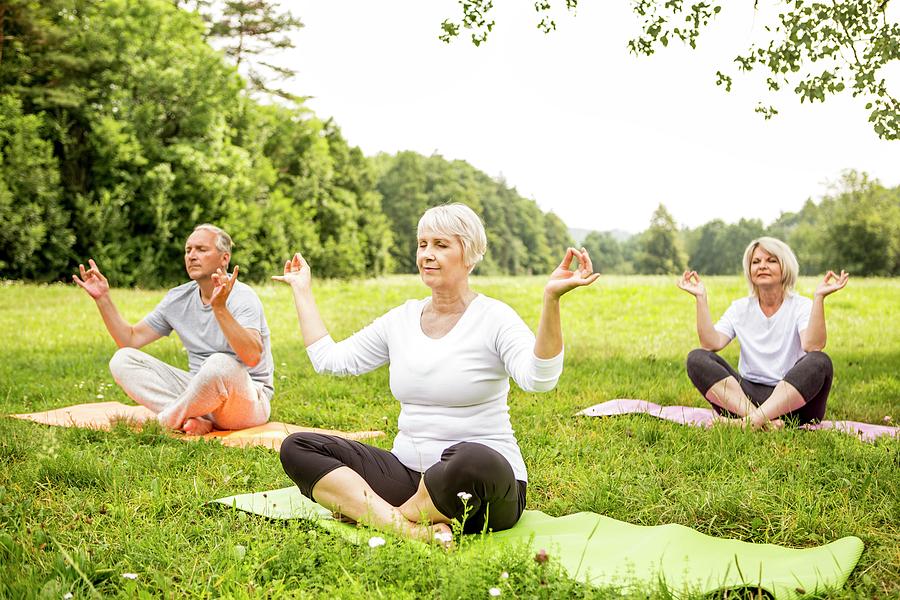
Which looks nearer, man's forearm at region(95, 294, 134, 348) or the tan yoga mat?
the tan yoga mat

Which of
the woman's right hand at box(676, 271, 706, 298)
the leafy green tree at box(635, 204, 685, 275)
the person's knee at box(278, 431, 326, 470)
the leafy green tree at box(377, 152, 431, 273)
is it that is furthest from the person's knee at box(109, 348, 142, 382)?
the leafy green tree at box(635, 204, 685, 275)

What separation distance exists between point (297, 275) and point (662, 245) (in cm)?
8162

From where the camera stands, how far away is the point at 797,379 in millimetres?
5430

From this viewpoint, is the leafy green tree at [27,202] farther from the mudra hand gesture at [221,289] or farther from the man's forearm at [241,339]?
the mudra hand gesture at [221,289]

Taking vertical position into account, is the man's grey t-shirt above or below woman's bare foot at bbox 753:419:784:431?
above

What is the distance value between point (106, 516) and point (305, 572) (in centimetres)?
122

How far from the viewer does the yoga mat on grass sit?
5429 mm

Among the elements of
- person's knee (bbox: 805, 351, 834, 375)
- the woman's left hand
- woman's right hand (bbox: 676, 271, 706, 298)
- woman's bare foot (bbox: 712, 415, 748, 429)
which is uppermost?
the woman's left hand

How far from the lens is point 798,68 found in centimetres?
734

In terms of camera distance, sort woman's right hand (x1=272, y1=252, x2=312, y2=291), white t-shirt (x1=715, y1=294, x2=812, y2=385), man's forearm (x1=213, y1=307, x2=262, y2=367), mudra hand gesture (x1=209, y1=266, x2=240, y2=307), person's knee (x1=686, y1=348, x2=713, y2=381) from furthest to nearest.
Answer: person's knee (x1=686, y1=348, x2=713, y2=381), white t-shirt (x1=715, y1=294, x2=812, y2=385), man's forearm (x1=213, y1=307, x2=262, y2=367), mudra hand gesture (x1=209, y1=266, x2=240, y2=307), woman's right hand (x1=272, y1=252, x2=312, y2=291)

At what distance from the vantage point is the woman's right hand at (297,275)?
391 cm

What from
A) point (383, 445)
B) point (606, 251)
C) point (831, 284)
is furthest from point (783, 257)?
point (606, 251)

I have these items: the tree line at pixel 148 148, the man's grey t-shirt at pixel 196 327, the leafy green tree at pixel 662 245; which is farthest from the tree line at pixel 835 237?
the man's grey t-shirt at pixel 196 327

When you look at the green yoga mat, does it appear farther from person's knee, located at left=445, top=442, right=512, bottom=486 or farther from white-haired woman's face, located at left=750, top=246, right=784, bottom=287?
white-haired woman's face, located at left=750, top=246, right=784, bottom=287
